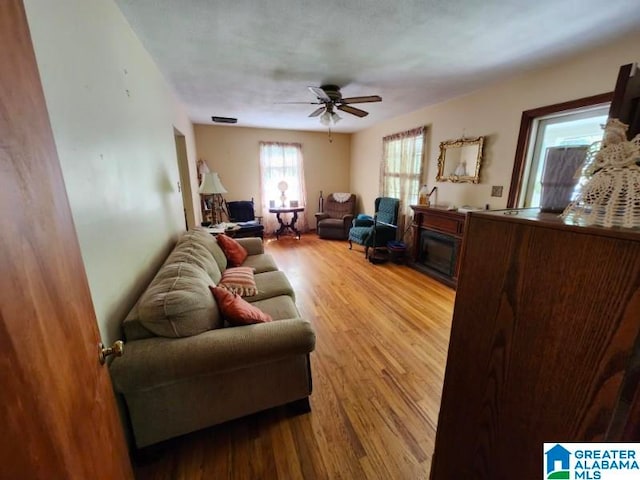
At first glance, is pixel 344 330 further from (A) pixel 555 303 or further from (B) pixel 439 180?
(B) pixel 439 180

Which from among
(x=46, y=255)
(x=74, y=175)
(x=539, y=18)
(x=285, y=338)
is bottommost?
(x=285, y=338)

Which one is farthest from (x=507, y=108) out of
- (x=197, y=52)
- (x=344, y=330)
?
(x=197, y=52)

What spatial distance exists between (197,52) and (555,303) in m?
2.83

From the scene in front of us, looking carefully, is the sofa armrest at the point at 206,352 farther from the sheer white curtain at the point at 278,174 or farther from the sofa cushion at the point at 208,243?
the sheer white curtain at the point at 278,174

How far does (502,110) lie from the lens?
2.81 meters

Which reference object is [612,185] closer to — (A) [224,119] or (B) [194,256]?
(B) [194,256]

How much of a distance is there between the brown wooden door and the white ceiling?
1501mm

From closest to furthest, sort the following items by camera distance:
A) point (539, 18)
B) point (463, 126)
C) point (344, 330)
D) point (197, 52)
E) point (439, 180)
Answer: point (539, 18), point (197, 52), point (344, 330), point (463, 126), point (439, 180)

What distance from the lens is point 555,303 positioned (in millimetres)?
628

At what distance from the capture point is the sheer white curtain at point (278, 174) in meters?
5.61

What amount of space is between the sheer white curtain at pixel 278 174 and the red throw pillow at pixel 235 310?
14.6 feet

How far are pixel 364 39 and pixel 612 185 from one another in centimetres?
197

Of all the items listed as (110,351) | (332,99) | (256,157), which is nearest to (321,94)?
(332,99)

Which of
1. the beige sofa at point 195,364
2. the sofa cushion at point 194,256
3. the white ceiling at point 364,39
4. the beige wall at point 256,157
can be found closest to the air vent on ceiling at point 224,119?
the beige wall at point 256,157
